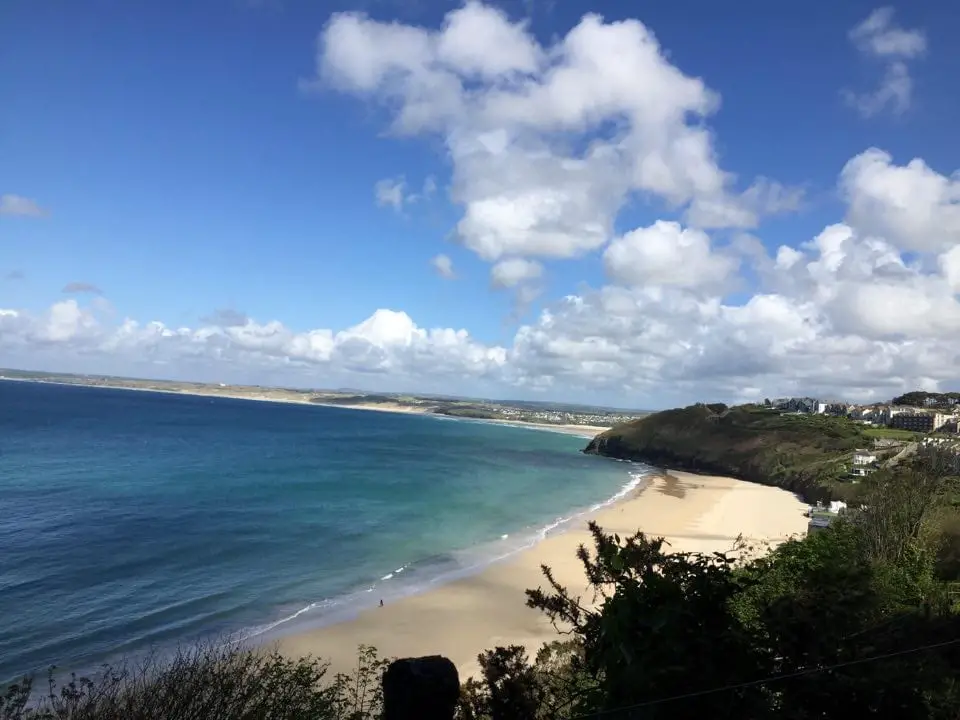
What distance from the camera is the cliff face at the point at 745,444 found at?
72.1 meters

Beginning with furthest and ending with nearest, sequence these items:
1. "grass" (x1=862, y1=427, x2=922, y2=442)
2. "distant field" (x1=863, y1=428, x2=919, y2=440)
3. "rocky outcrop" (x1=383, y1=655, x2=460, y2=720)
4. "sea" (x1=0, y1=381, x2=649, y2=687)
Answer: "distant field" (x1=863, y1=428, x2=919, y2=440), "grass" (x1=862, y1=427, x2=922, y2=442), "sea" (x1=0, y1=381, x2=649, y2=687), "rocky outcrop" (x1=383, y1=655, x2=460, y2=720)

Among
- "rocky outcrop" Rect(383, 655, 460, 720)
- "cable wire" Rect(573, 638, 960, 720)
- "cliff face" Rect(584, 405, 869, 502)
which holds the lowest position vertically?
"cliff face" Rect(584, 405, 869, 502)

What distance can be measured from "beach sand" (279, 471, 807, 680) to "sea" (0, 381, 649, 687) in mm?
1325

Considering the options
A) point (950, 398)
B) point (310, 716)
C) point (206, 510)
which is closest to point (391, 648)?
point (310, 716)

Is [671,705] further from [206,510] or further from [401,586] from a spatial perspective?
[206,510]

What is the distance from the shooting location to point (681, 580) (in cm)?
453

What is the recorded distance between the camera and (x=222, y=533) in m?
35.4

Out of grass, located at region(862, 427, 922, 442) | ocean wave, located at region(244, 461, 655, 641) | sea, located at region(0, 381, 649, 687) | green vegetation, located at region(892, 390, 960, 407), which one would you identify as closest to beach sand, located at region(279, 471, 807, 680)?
ocean wave, located at region(244, 461, 655, 641)

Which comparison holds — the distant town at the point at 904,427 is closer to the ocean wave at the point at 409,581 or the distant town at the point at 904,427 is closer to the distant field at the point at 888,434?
the distant field at the point at 888,434

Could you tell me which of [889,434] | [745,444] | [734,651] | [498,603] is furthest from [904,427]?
[734,651]

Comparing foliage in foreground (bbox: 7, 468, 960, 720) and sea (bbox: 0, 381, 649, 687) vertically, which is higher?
foliage in foreground (bbox: 7, 468, 960, 720)

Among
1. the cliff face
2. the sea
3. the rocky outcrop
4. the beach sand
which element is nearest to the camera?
the rocky outcrop

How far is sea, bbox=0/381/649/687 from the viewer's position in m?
21.5

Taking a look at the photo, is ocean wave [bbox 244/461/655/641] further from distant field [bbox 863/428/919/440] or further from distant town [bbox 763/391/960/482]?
distant field [bbox 863/428/919/440]
